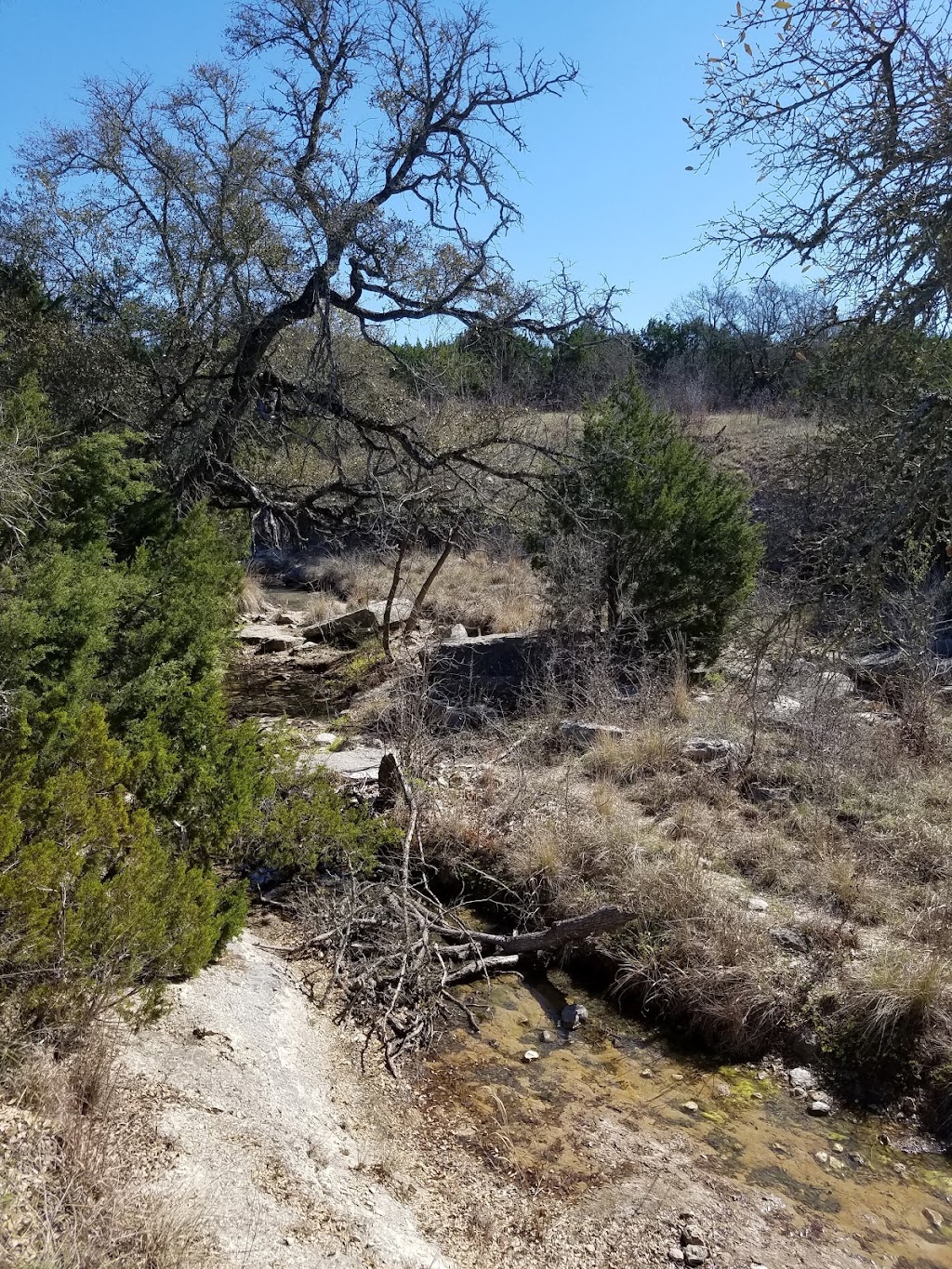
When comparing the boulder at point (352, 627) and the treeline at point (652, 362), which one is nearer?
the treeline at point (652, 362)

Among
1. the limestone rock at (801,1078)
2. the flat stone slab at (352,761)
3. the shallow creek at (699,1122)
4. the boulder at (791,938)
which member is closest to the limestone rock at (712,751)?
the boulder at (791,938)

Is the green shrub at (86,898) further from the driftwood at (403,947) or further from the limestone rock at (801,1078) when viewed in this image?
the limestone rock at (801,1078)

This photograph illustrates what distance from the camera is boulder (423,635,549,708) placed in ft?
35.4

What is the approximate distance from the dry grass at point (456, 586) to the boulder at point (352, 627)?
992 mm

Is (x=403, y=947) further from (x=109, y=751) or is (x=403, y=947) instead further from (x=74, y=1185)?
(x=74, y=1185)

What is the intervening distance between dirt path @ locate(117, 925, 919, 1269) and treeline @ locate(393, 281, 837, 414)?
401 cm

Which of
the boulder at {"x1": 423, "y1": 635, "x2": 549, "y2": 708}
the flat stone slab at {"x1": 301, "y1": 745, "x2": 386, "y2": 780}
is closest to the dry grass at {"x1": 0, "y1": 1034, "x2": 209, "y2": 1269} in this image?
the flat stone slab at {"x1": 301, "y1": 745, "x2": 386, "y2": 780}

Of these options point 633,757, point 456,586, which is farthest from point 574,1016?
point 456,586

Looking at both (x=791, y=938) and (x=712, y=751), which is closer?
(x=791, y=938)

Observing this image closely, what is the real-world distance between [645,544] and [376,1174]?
28.4 feet

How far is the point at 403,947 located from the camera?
19.1 feet

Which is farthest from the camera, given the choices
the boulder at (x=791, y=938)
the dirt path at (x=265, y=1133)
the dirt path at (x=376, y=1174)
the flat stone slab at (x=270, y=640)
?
the flat stone slab at (x=270, y=640)

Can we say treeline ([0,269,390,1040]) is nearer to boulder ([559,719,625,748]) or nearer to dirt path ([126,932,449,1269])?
dirt path ([126,932,449,1269])

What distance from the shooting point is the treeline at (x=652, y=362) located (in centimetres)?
733
